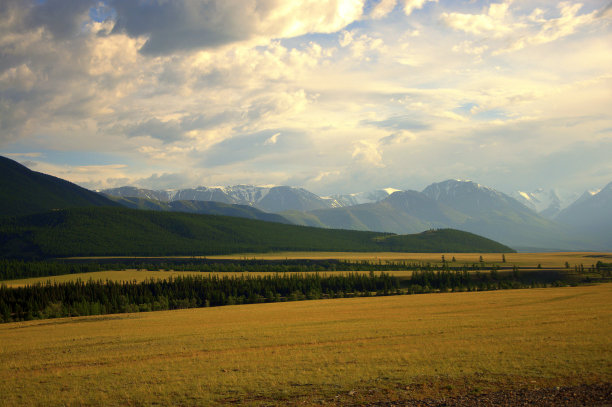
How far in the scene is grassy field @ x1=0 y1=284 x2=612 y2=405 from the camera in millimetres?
26234

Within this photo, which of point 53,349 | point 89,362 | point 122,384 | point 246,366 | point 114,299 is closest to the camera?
point 122,384

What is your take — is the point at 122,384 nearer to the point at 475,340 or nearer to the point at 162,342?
the point at 162,342

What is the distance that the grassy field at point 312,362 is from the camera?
26.2 meters

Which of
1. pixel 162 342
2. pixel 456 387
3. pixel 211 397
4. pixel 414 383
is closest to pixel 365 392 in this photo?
pixel 414 383

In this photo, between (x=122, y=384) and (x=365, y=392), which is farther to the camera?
(x=122, y=384)

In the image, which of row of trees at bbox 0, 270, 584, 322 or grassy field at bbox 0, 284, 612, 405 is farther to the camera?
Answer: row of trees at bbox 0, 270, 584, 322

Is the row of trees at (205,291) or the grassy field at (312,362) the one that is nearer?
the grassy field at (312,362)

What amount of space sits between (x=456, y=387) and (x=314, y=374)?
896cm

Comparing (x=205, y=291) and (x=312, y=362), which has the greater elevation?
(x=312, y=362)

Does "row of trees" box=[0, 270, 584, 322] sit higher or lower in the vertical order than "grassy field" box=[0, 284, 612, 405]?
lower

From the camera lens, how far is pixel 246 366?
33594 mm

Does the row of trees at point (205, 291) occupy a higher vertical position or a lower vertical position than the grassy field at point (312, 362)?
lower

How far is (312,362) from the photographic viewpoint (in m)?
33.6

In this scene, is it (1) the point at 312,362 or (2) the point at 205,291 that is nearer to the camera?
(1) the point at 312,362
